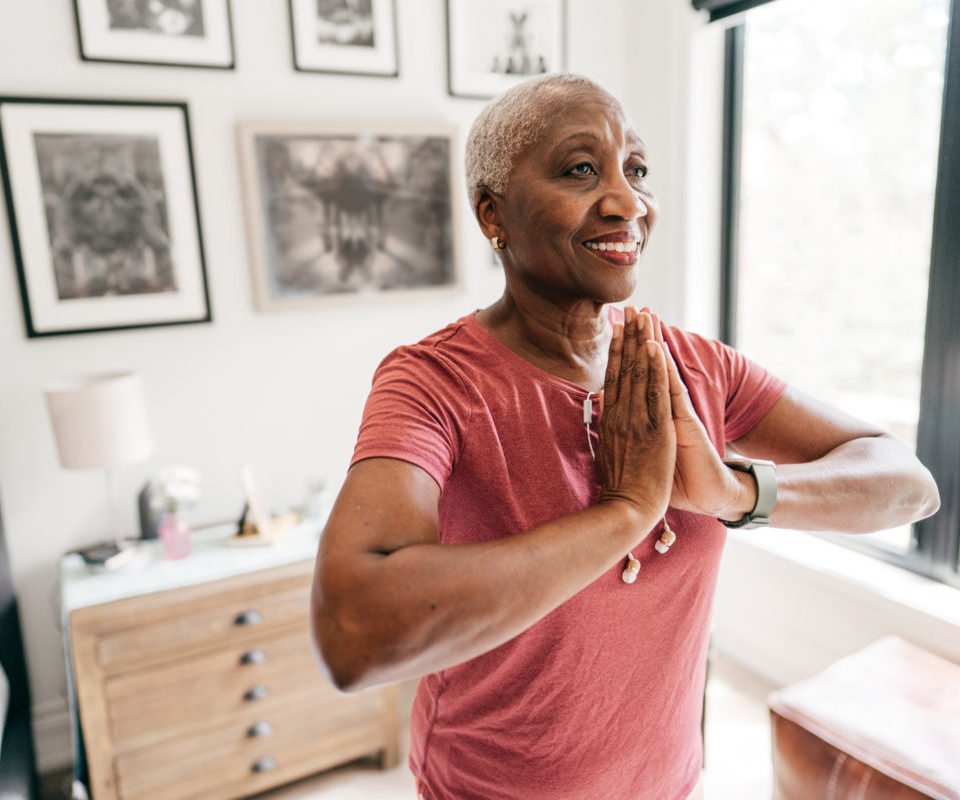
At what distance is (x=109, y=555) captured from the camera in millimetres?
2062

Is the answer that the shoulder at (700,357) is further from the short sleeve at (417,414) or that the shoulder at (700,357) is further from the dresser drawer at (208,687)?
the dresser drawer at (208,687)

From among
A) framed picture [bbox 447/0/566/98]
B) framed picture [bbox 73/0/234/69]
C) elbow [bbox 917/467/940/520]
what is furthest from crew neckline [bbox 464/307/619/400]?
framed picture [bbox 447/0/566/98]

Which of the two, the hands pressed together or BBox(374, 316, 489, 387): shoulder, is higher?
BBox(374, 316, 489, 387): shoulder

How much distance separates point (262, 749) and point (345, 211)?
5.78ft

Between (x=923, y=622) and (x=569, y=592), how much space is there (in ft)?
5.78

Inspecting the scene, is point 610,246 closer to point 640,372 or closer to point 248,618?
point 640,372

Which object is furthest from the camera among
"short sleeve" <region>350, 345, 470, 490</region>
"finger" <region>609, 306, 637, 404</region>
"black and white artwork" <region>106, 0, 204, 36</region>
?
"black and white artwork" <region>106, 0, 204, 36</region>

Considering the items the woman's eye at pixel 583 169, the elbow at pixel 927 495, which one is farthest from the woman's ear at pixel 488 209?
the elbow at pixel 927 495

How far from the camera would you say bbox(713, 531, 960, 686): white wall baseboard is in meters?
1.99

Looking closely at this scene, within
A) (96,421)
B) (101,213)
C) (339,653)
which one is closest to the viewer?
(339,653)

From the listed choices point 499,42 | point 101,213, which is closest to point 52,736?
point 101,213

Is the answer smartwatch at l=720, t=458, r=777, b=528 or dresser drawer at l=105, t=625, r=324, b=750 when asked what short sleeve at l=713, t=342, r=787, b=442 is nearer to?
smartwatch at l=720, t=458, r=777, b=528

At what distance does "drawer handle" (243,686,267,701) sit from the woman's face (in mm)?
1637

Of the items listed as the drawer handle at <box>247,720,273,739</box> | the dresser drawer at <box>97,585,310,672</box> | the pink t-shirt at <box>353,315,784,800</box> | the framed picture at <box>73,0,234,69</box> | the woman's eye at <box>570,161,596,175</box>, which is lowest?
the drawer handle at <box>247,720,273,739</box>
